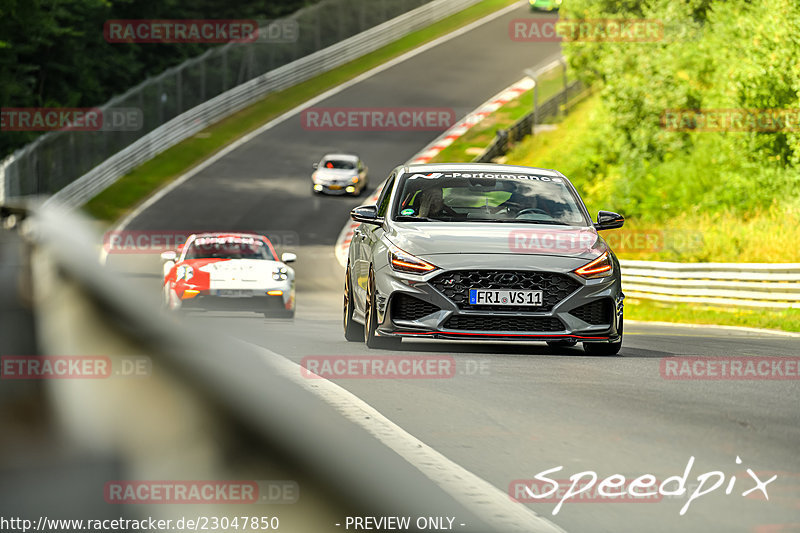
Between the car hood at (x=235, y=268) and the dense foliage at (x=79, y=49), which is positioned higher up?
the dense foliage at (x=79, y=49)

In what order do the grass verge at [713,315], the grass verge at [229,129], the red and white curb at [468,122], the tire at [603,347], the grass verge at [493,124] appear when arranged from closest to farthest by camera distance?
the tire at [603,347] → the grass verge at [713,315] → the grass verge at [229,129] → the red and white curb at [468,122] → the grass verge at [493,124]

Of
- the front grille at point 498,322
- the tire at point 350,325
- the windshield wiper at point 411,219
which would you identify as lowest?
the tire at point 350,325

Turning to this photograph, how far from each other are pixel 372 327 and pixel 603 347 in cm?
216

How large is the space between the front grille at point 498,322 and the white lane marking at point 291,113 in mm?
25830

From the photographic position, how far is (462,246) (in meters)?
11.4

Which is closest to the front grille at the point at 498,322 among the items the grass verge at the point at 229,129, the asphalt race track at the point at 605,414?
the asphalt race track at the point at 605,414

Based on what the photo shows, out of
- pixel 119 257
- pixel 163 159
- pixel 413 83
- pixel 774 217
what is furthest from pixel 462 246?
pixel 413 83

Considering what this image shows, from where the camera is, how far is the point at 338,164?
156 ft

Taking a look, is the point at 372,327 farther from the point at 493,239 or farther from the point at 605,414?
the point at 605,414

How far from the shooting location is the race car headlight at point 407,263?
37.0 ft

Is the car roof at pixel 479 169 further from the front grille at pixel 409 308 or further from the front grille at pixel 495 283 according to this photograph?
the front grille at pixel 409 308

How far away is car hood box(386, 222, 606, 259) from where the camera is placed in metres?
11.4

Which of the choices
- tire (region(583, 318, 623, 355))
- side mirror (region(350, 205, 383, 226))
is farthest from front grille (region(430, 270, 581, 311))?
side mirror (region(350, 205, 383, 226))

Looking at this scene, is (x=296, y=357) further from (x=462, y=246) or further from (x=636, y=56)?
(x=636, y=56)
